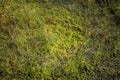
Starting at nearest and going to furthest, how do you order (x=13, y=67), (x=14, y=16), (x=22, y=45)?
(x=13, y=67)
(x=22, y=45)
(x=14, y=16)

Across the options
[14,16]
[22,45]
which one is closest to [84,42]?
[22,45]

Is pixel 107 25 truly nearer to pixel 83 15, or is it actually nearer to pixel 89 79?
pixel 83 15

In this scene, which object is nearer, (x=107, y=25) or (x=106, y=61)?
(x=106, y=61)

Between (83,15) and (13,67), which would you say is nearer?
(13,67)

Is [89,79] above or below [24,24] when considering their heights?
below

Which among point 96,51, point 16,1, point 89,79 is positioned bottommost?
point 89,79

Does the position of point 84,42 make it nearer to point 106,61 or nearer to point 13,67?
point 106,61

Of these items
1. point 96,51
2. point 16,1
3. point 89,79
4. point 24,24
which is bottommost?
point 89,79

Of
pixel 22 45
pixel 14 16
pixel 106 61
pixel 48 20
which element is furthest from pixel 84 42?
pixel 14 16

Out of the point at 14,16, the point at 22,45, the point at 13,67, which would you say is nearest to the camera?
the point at 13,67
